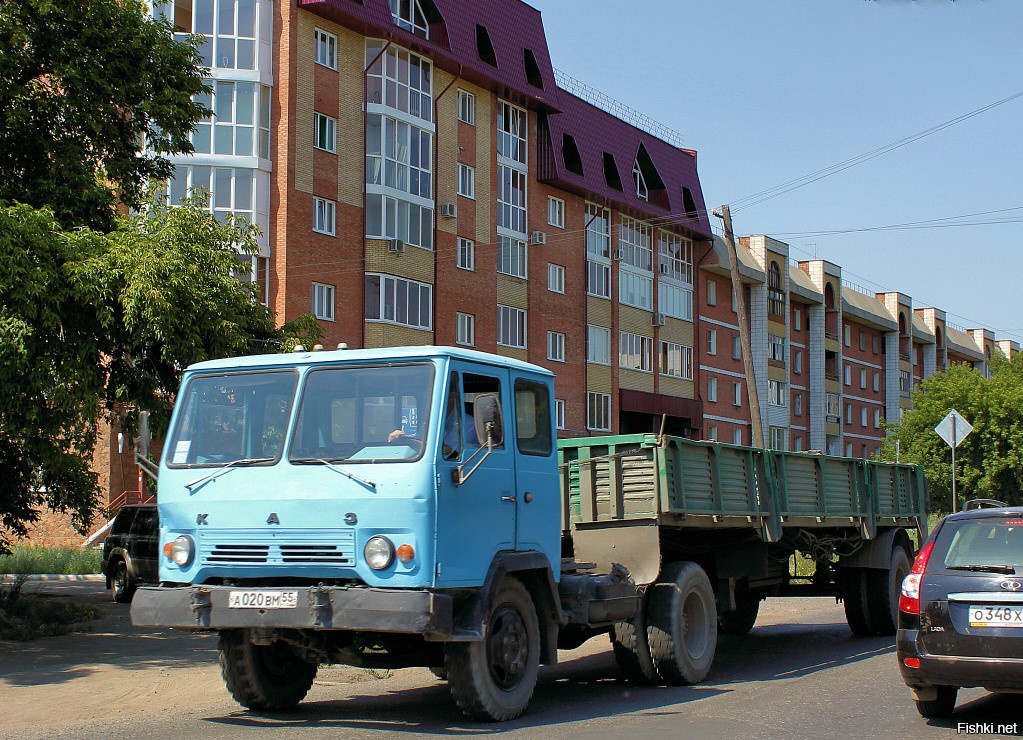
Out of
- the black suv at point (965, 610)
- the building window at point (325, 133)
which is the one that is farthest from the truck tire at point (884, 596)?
the building window at point (325, 133)

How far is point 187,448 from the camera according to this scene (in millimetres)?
8680

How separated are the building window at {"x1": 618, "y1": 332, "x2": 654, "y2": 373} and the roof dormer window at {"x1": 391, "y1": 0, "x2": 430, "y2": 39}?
655 inches

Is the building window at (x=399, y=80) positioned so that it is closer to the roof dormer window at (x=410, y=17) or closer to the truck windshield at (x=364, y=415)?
the roof dormer window at (x=410, y=17)

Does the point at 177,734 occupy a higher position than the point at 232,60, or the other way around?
the point at 232,60

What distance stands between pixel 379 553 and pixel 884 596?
9.00 metres

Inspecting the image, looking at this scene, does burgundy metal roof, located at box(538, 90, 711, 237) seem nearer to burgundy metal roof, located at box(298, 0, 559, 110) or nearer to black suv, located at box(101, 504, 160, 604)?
burgundy metal roof, located at box(298, 0, 559, 110)

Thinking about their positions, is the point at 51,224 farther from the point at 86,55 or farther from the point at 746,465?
the point at 746,465

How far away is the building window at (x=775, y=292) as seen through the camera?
6556cm

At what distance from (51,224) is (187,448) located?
5354 mm

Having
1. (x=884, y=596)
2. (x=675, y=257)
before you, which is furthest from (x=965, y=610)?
(x=675, y=257)

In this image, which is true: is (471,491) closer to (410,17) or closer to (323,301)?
(323,301)

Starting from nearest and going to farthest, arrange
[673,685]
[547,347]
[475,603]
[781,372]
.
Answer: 1. [475,603]
2. [673,685]
3. [547,347]
4. [781,372]

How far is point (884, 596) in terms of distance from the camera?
14.9 metres

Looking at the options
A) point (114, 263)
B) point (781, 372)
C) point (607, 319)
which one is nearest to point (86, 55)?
point (114, 263)
